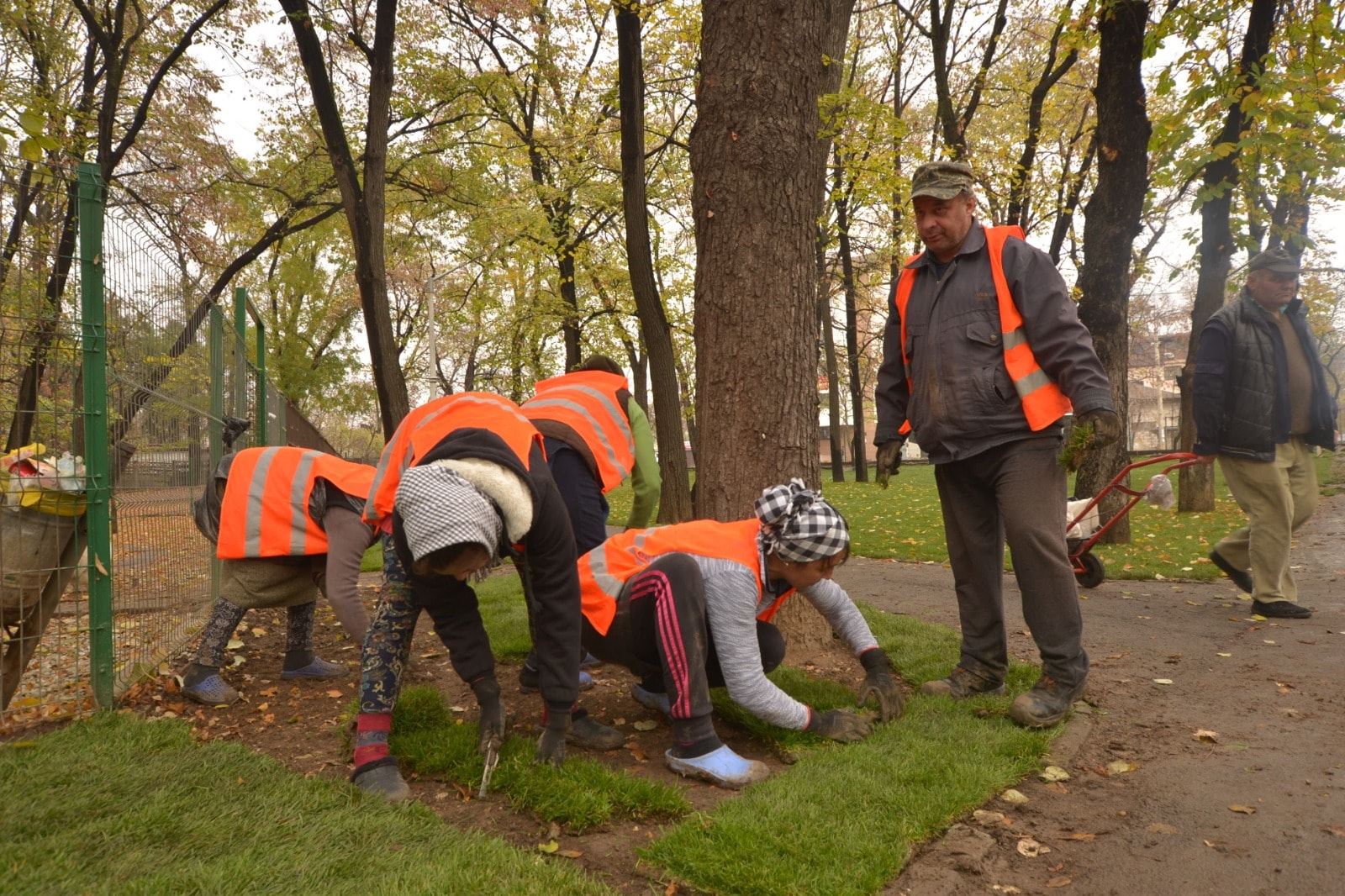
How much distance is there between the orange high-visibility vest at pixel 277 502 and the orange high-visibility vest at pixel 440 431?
1.01m

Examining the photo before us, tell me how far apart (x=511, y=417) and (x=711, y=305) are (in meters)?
1.75

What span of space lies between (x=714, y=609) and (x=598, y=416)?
1.53 m

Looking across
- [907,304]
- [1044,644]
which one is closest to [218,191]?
[907,304]

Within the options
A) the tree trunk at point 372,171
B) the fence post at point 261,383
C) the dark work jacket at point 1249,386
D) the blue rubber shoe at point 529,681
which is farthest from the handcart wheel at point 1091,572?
the tree trunk at point 372,171

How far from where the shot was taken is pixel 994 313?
3.66m

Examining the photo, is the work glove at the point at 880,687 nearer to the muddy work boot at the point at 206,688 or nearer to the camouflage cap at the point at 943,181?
the camouflage cap at the point at 943,181

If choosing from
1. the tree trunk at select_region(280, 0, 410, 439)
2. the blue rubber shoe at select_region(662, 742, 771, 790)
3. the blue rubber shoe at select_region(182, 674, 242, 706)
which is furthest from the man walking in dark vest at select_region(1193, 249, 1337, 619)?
the tree trunk at select_region(280, 0, 410, 439)

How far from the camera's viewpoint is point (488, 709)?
3225 mm

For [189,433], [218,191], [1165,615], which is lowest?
[1165,615]

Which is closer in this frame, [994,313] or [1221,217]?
[994,313]

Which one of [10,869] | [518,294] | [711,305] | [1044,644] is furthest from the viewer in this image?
[518,294]

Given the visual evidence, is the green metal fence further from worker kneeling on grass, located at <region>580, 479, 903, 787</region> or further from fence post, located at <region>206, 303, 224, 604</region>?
worker kneeling on grass, located at <region>580, 479, 903, 787</region>

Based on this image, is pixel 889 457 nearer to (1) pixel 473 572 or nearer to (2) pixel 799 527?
(2) pixel 799 527

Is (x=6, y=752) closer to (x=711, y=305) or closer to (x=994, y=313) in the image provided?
(x=711, y=305)
